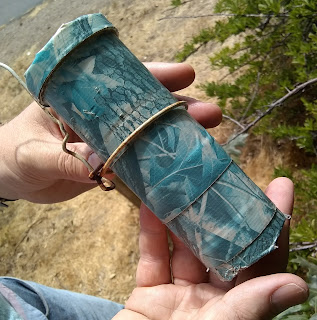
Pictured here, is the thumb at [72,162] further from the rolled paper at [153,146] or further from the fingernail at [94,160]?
the rolled paper at [153,146]

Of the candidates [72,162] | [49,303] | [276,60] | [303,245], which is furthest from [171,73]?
[276,60]

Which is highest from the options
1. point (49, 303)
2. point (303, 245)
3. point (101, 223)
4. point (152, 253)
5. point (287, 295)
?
point (287, 295)

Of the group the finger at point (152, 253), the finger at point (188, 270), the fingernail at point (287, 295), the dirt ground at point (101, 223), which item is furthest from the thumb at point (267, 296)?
the dirt ground at point (101, 223)

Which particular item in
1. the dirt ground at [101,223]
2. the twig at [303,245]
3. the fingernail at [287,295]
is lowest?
the dirt ground at [101,223]

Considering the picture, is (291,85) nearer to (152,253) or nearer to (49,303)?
(152,253)

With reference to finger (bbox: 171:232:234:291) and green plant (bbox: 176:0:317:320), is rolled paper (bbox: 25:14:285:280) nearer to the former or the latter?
finger (bbox: 171:232:234:291)

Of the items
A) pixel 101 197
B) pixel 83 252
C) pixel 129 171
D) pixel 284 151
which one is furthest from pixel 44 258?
pixel 129 171

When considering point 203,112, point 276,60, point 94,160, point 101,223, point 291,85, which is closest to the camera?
point 94,160
